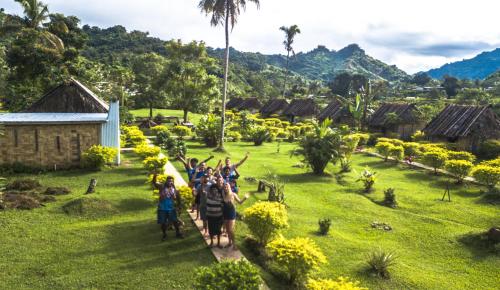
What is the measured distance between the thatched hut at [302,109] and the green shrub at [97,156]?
35077 mm

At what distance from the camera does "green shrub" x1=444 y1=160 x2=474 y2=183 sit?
18.0m

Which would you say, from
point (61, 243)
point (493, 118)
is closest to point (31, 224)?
point (61, 243)

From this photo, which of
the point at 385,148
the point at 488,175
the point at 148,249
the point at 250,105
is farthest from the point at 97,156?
the point at 250,105

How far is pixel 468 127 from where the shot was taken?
27156 millimetres

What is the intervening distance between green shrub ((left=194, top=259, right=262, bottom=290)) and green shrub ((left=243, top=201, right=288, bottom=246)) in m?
2.55

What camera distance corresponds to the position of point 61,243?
9008mm

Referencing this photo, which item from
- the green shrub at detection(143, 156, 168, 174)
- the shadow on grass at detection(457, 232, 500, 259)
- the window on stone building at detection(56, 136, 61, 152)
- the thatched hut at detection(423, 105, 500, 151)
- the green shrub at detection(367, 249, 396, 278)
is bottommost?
the shadow on grass at detection(457, 232, 500, 259)

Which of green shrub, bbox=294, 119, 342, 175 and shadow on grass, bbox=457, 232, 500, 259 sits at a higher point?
green shrub, bbox=294, 119, 342, 175

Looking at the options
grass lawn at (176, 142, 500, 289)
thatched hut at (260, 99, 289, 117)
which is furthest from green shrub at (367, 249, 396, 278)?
thatched hut at (260, 99, 289, 117)

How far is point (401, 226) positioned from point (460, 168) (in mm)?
7922

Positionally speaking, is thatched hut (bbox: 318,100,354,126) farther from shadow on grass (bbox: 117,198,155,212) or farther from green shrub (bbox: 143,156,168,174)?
shadow on grass (bbox: 117,198,155,212)

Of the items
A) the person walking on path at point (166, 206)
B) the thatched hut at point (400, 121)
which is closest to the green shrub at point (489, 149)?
the thatched hut at point (400, 121)

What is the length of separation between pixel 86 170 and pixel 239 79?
74323 millimetres

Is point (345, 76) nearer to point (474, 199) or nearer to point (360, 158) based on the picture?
point (360, 158)
